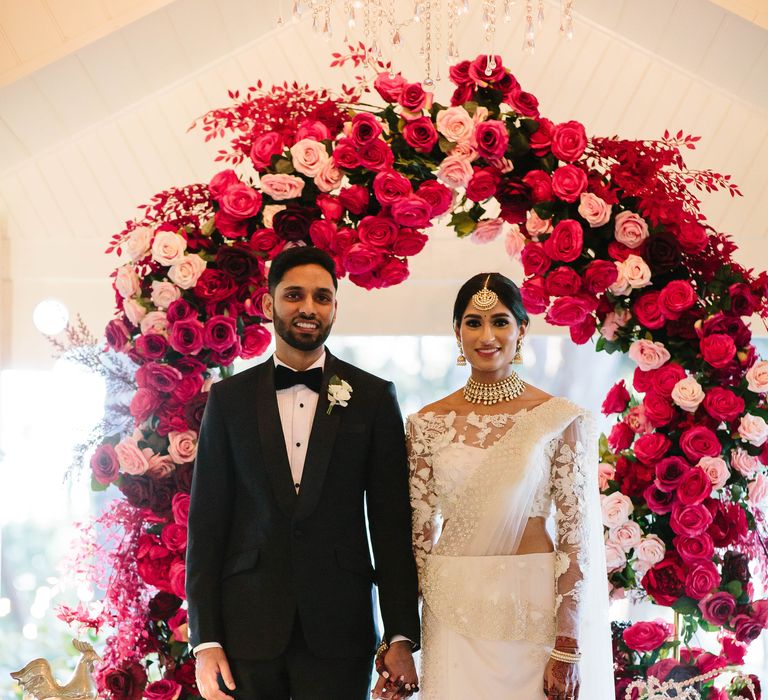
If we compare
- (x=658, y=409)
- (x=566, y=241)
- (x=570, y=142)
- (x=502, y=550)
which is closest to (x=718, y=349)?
(x=658, y=409)

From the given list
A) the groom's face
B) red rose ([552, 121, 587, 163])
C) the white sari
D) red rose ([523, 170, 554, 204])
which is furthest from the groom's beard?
red rose ([552, 121, 587, 163])

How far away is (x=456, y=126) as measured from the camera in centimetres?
354

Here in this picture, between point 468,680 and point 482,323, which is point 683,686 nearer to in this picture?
point 468,680

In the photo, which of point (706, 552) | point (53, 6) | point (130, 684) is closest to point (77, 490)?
point (130, 684)

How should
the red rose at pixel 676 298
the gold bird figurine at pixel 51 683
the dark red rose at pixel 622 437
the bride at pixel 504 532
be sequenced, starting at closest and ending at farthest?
1. the bride at pixel 504 532
2. the gold bird figurine at pixel 51 683
3. the red rose at pixel 676 298
4. the dark red rose at pixel 622 437

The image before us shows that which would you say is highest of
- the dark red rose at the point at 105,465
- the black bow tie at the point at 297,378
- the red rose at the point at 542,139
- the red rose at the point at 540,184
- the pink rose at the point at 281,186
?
the red rose at the point at 542,139

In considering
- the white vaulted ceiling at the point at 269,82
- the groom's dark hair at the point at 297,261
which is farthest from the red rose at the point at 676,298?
the white vaulted ceiling at the point at 269,82

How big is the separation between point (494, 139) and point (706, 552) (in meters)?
1.64

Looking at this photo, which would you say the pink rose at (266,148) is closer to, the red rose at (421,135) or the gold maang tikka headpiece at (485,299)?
the red rose at (421,135)

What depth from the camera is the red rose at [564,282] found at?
11.6ft

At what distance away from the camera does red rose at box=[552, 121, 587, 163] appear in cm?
352

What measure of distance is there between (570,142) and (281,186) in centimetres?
105

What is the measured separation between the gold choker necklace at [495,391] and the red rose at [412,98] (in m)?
1.07

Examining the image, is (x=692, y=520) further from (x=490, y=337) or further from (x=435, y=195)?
(x=435, y=195)
